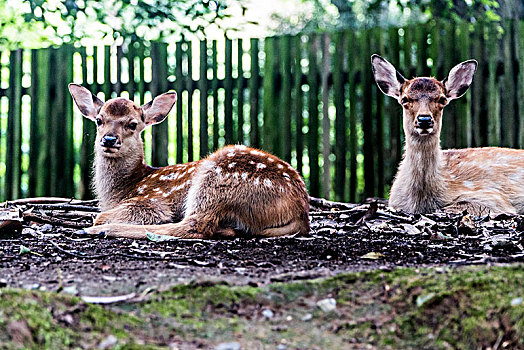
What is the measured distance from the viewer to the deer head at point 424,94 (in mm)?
6114

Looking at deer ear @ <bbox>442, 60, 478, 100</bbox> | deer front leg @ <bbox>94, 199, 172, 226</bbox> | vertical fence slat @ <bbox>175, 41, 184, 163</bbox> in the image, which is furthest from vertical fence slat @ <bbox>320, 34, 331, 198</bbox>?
deer front leg @ <bbox>94, 199, 172, 226</bbox>

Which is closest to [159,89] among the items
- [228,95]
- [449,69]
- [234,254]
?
[228,95]

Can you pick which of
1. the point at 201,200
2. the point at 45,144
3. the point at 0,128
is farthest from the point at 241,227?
the point at 0,128

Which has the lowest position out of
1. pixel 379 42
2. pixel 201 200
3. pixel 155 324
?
pixel 155 324

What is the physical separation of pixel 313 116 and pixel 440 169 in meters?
2.24

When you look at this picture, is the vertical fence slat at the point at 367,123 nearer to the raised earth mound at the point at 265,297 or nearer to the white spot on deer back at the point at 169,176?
the white spot on deer back at the point at 169,176

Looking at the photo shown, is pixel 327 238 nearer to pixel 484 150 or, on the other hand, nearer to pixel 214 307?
pixel 214 307

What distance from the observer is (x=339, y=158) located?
26.9ft

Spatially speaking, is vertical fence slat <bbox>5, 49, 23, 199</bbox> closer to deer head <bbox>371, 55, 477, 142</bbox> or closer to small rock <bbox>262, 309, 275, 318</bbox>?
deer head <bbox>371, 55, 477, 142</bbox>

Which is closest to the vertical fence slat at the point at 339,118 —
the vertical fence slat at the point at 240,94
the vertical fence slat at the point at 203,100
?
the vertical fence slat at the point at 240,94

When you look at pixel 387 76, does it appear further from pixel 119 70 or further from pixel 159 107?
pixel 119 70

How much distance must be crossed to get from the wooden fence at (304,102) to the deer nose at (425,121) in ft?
6.46

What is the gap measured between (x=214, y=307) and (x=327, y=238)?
2093 millimetres

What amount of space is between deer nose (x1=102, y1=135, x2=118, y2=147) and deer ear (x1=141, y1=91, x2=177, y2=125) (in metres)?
0.70
